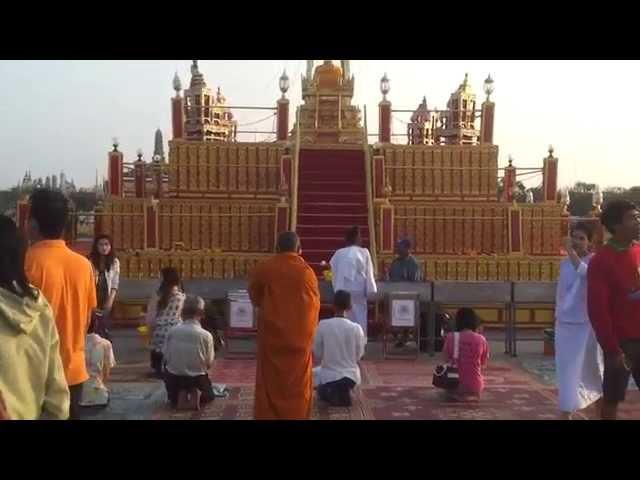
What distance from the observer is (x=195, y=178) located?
14.7m

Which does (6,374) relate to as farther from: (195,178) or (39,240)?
(195,178)

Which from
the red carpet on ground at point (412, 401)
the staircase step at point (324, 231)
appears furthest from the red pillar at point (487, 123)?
the red carpet on ground at point (412, 401)

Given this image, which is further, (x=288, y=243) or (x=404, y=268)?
(x=404, y=268)

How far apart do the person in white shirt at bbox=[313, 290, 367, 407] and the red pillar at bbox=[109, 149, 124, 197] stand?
8.12 metres

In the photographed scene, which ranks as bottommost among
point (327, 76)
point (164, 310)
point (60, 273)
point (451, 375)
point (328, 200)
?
point (451, 375)

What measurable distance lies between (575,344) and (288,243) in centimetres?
234

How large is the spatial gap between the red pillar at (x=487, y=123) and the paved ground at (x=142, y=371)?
4744 millimetres

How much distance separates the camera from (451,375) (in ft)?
24.2

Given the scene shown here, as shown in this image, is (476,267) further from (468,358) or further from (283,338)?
(283,338)

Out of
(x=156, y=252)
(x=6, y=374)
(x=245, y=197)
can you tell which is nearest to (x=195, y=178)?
(x=245, y=197)

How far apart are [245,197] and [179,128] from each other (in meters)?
2.15

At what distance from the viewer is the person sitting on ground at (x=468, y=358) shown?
287 inches

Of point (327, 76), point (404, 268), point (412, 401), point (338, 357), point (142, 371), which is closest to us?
point (338, 357)

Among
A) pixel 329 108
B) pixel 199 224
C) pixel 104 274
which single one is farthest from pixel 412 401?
pixel 329 108
